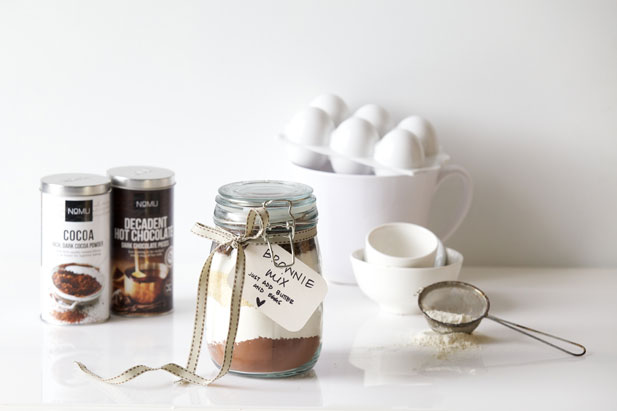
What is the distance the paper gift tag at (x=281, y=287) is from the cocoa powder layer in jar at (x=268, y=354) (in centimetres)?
3

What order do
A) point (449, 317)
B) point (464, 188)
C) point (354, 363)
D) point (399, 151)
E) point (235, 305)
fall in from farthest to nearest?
point (464, 188)
point (399, 151)
point (449, 317)
point (354, 363)
point (235, 305)

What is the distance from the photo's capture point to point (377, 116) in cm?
128

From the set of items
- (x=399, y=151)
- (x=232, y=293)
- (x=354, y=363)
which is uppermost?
(x=399, y=151)

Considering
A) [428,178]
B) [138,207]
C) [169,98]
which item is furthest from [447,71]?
[138,207]

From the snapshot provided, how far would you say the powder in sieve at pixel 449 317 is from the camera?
1055mm

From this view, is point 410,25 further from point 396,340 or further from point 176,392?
point 176,392

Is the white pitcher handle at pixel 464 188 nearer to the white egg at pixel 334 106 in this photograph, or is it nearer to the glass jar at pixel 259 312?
the white egg at pixel 334 106

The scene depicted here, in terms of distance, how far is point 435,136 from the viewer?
4.20 feet

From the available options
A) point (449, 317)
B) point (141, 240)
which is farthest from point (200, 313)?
point (449, 317)

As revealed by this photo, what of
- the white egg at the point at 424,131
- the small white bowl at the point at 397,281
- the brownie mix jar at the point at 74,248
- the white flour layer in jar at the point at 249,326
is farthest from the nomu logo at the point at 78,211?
the white egg at the point at 424,131

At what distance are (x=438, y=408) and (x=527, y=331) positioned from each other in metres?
0.29

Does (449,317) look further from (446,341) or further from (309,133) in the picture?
(309,133)

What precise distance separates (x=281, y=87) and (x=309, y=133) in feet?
0.47

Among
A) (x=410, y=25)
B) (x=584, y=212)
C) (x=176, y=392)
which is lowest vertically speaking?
(x=176, y=392)
